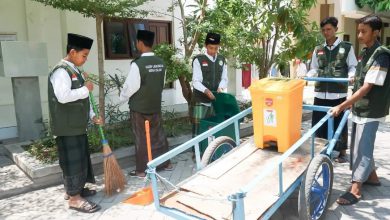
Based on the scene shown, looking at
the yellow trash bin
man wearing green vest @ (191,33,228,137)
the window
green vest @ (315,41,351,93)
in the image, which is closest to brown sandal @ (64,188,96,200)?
man wearing green vest @ (191,33,228,137)

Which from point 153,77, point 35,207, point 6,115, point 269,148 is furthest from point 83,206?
point 6,115

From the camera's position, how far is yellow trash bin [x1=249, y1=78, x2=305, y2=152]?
3443 mm

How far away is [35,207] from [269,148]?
255 cm

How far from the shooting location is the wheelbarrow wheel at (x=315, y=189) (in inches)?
116

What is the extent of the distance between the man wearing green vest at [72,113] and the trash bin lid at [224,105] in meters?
1.74

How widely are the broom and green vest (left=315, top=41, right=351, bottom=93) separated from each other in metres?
2.86

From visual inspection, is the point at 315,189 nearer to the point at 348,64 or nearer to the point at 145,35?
the point at 348,64

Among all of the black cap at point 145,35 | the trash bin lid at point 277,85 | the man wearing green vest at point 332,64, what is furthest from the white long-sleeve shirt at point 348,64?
the black cap at point 145,35

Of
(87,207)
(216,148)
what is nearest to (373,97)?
(216,148)

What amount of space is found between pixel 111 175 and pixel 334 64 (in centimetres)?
314

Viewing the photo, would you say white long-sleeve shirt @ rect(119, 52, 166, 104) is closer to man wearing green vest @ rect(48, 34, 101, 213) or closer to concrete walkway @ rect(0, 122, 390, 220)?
man wearing green vest @ rect(48, 34, 101, 213)

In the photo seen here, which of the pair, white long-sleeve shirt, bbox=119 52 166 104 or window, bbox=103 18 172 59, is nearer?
white long-sleeve shirt, bbox=119 52 166 104

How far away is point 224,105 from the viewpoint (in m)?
4.92

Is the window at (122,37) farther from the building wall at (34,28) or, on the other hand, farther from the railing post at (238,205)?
the railing post at (238,205)
